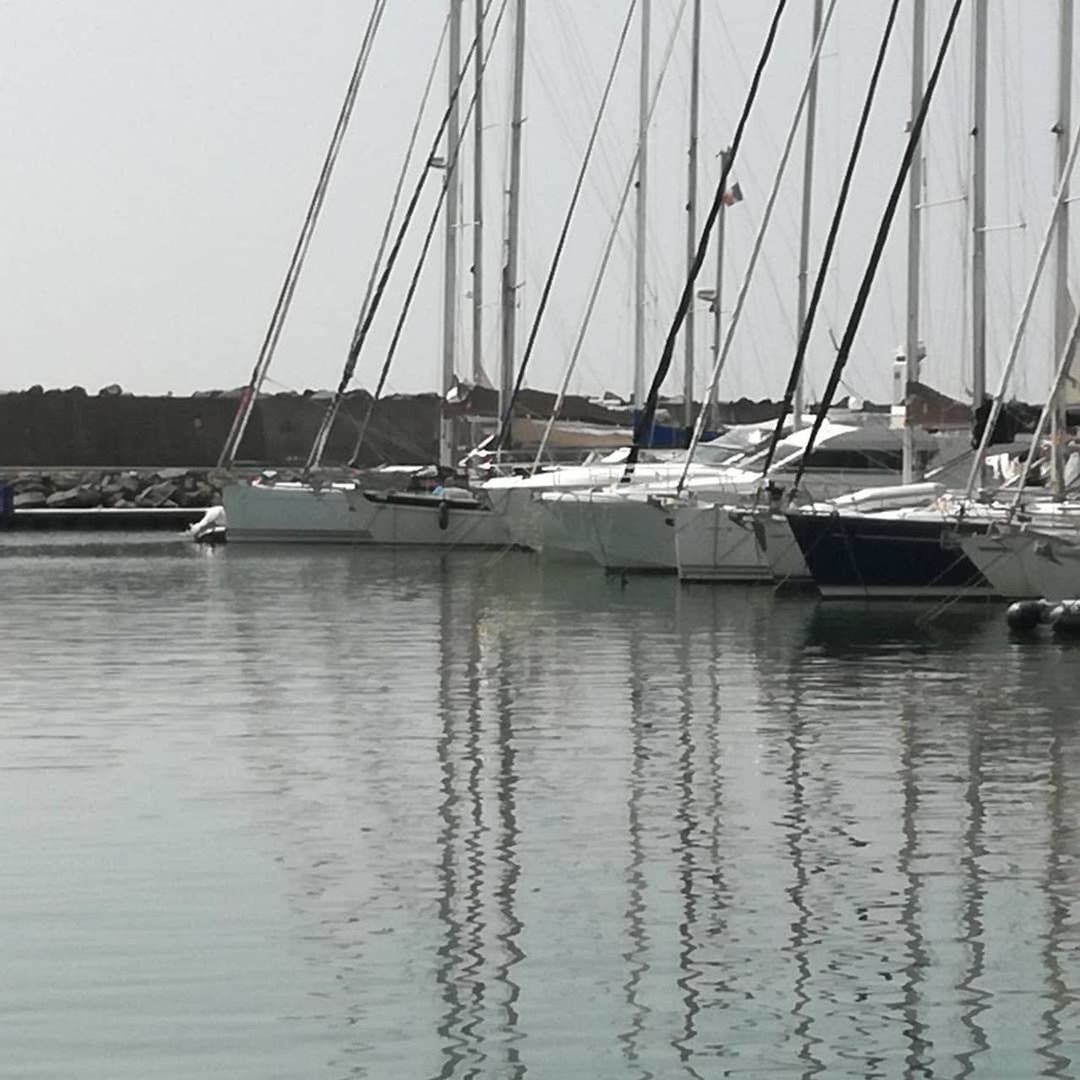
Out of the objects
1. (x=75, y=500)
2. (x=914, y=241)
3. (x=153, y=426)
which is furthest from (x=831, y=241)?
(x=153, y=426)

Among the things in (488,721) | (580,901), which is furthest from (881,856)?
(488,721)

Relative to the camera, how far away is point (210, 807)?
725 inches

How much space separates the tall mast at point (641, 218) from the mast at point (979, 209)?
48.0 ft

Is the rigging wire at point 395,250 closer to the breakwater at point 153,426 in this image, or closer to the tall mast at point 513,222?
the tall mast at point 513,222

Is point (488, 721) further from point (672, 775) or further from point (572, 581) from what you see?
point (572, 581)

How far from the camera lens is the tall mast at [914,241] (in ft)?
127

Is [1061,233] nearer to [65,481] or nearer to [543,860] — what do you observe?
[543,860]

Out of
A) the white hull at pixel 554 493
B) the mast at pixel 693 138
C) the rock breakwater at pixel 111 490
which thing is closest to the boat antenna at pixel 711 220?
the white hull at pixel 554 493

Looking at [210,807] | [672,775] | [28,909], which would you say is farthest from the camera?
[672,775]

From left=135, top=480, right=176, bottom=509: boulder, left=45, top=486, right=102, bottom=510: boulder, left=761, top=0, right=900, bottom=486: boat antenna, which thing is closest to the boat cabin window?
left=761, top=0, right=900, bottom=486: boat antenna

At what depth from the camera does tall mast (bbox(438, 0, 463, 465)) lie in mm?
53875

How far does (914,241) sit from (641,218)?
14.9 metres

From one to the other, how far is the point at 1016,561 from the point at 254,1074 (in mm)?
21389

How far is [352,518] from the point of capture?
52.8 metres
